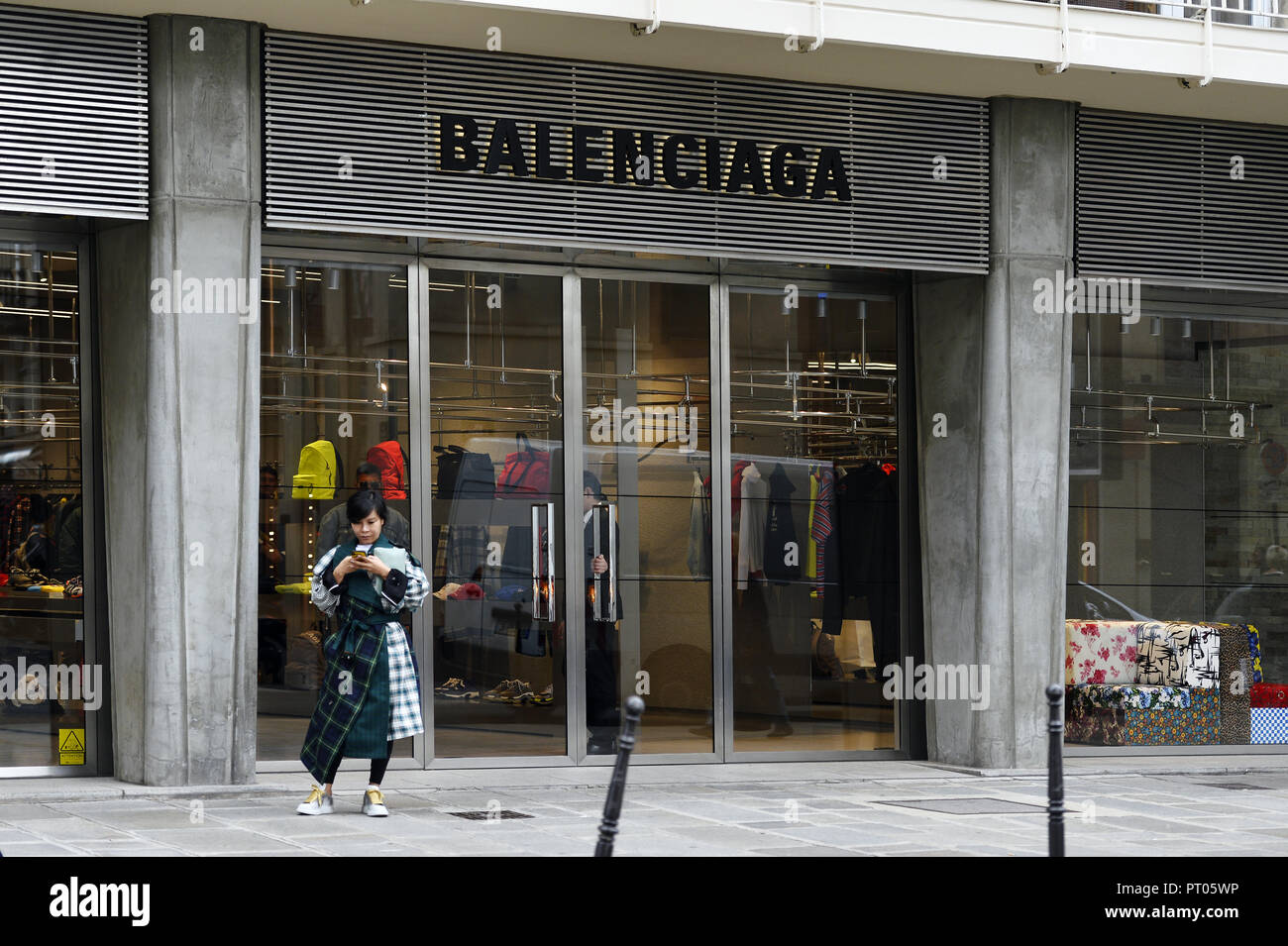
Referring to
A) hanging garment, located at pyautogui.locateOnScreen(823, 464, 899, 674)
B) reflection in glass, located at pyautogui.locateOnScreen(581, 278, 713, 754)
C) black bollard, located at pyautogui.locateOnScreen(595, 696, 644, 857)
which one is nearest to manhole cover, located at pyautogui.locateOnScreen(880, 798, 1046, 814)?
reflection in glass, located at pyautogui.locateOnScreen(581, 278, 713, 754)

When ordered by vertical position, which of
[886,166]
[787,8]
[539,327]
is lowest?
[539,327]

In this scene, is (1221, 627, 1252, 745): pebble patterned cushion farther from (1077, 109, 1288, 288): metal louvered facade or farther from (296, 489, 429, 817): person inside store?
(296, 489, 429, 817): person inside store

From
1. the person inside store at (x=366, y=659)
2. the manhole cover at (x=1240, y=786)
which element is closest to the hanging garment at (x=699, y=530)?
the person inside store at (x=366, y=659)

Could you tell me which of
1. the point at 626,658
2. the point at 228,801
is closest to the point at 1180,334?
the point at 626,658

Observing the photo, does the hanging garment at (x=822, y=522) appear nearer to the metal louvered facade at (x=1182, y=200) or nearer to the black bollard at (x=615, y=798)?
the metal louvered facade at (x=1182, y=200)

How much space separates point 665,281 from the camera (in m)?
12.8

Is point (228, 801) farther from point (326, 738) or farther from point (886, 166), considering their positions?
point (886, 166)

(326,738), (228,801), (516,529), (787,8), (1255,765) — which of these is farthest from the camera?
(1255,765)

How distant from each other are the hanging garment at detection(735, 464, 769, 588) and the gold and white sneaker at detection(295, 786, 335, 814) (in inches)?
160

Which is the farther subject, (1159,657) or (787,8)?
(1159,657)

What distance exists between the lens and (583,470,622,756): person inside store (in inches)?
491

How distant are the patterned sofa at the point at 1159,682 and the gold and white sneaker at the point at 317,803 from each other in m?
6.46

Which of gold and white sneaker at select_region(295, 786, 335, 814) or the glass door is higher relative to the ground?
the glass door

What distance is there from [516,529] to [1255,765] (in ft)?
20.7
